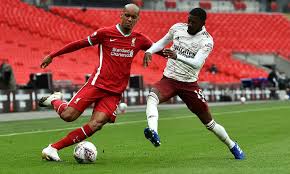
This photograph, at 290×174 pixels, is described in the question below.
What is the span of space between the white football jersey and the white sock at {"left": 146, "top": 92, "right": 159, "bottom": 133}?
1.54 ft

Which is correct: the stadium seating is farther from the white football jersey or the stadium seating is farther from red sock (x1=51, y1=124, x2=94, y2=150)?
red sock (x1=51, y1=124, x2=94, y2=150)

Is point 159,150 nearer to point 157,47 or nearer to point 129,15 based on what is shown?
point 157,47

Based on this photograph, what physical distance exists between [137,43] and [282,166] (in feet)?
9.41

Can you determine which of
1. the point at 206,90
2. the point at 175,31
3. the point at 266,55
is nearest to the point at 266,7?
the point at 266,55

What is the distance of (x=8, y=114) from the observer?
29.3 meters

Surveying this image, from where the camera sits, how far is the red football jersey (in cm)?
1148

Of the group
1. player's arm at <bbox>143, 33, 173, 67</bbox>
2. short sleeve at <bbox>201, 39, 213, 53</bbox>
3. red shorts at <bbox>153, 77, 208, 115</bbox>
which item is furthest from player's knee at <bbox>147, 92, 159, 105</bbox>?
short sleeve at <bbox>201, 39, 213, 53</bbox>

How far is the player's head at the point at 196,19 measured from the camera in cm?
1139

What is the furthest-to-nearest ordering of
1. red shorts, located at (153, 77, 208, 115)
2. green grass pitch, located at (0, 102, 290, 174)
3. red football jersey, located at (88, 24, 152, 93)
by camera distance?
1. red shorts, located at (153, 77, 208, 115)
2. red football jersey, located at (88, 24, 152, 93)
3. green grass pitch, located at (0, 102, 290, 174)

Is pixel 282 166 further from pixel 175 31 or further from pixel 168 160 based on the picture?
pixel 175 31

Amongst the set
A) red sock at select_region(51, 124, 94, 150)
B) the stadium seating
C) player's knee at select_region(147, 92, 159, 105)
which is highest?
player's knee at select_region(147, 92, 159, 105)

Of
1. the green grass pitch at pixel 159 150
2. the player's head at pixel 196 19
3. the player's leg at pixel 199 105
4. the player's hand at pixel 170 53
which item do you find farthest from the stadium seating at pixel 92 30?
the player's hand at pixel 170 53

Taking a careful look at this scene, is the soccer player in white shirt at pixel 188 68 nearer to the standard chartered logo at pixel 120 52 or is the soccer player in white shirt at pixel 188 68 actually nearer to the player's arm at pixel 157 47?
the player's arm at pixel 157 47

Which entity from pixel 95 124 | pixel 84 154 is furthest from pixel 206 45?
pixel 84 154
